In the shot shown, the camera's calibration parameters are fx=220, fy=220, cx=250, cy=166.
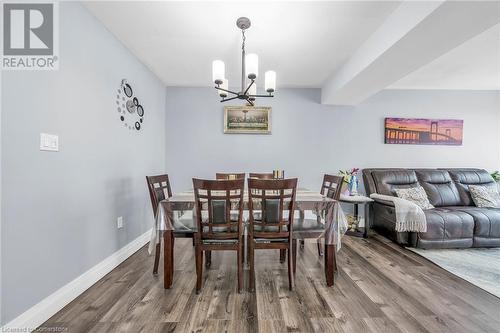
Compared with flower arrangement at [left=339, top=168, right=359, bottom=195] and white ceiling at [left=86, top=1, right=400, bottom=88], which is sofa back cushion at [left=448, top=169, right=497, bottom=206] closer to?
flower arrangement at [left=339, top=168, right=359, bottom=195]

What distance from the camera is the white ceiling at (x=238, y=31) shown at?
6.30 feet

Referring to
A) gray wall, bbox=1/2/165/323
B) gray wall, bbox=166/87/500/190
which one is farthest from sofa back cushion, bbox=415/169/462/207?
gray wall, bbox=1/2/165/323

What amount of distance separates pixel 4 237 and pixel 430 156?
17.8 ft

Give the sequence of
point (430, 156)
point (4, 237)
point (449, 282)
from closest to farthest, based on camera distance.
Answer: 1. point (4, 237)
2. point (449, 282)
3. point (430, 156)

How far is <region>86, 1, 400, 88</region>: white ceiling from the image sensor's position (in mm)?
1920

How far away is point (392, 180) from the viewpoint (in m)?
3.61

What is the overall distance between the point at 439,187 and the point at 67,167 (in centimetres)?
488

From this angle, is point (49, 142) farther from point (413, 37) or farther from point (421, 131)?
point (421, 131)

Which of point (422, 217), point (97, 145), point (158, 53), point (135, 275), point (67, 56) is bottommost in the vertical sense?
point (135, 275)

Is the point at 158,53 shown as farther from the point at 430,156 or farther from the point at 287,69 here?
the point at 430,156

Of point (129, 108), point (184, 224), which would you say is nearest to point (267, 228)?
point (184, 224)

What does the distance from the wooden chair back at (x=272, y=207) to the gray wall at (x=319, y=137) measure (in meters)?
2.07

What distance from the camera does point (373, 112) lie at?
157 inches

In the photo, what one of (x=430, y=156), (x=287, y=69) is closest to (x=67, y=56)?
(x=287, y=69)
